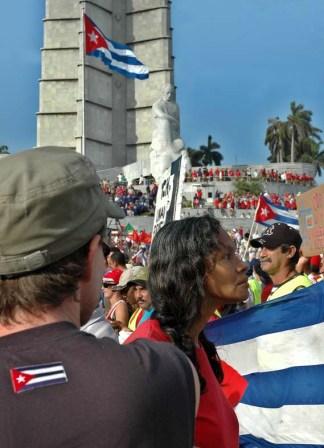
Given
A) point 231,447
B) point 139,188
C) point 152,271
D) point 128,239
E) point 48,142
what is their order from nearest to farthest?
point 231,447
point 152,271
point 128,239
point 139,188
point 48,142

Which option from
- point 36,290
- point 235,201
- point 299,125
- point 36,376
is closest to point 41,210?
point 36,290

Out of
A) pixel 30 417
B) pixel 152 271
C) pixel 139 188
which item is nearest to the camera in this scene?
pixel 30 417

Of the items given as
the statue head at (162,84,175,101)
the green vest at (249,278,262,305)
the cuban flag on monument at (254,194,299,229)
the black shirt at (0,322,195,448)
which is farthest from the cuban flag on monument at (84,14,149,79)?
the statue head at (162,84,175,101)

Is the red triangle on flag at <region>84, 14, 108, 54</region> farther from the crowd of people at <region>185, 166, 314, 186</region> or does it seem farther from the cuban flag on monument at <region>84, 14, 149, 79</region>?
the crowd of people at <region>185, 166, 314, 186</region>

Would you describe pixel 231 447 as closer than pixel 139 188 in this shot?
Yes

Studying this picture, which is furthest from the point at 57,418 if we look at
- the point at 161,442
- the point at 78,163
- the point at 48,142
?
the point at 48,142

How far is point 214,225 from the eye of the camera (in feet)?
7.63

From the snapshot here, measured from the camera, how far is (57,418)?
1033 mm

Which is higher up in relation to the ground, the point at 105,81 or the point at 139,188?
the point at 105,81

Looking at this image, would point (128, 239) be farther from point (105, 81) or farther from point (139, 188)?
point (105, 81)

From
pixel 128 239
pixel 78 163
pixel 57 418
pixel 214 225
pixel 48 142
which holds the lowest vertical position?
pixel 128 239

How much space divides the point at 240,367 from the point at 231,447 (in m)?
1.82

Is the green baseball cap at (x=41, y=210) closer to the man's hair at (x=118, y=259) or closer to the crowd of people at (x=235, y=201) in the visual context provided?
the man's hair at (x=118, y=259)

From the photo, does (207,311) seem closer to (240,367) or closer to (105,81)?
(240,367)
